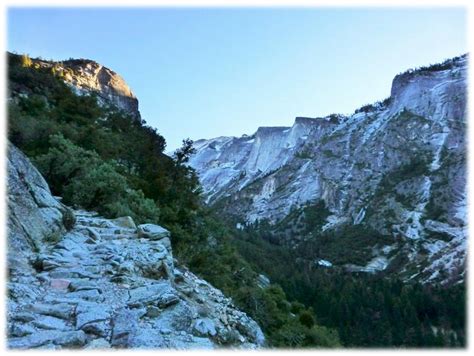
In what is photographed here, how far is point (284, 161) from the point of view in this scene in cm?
13212

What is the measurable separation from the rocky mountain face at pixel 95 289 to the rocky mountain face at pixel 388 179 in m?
66.7

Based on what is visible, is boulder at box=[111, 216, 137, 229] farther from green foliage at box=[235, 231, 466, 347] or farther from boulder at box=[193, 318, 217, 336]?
green foliage at box=[235, 231, 466, 347]

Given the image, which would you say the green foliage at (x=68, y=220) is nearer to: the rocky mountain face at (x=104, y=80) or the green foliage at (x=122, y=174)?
the green foliage at (x=122, y=174)

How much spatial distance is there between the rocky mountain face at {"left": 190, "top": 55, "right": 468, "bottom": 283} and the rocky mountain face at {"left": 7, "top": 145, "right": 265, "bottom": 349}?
6666 centimetres

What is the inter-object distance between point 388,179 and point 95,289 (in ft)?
317

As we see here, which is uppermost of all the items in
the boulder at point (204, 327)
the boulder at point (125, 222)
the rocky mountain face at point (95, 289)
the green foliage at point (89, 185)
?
the green foliage at point (89, 185)

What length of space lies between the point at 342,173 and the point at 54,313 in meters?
105

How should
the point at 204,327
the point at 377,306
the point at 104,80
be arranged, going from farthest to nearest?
the point at 104,80 → the point at 377,306 → the point at 204,327

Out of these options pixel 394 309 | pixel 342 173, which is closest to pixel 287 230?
pixel 342 173

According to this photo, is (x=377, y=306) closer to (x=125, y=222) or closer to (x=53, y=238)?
(x=125, y=222)

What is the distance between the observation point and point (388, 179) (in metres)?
97.6

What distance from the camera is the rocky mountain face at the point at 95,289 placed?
5754 mm

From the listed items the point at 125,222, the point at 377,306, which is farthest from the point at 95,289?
the point at 377,306

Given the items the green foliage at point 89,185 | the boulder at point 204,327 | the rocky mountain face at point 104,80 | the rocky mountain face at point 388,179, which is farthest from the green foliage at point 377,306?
the boulder at point 204,327
